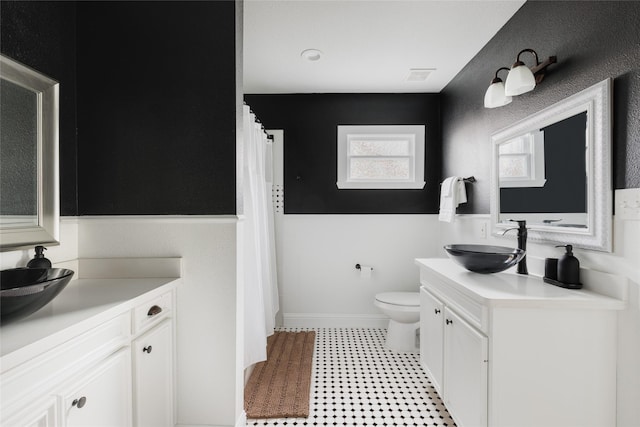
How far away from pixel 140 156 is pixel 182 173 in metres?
0.23

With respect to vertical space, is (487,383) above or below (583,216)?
below

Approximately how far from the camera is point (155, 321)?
1.40 metres

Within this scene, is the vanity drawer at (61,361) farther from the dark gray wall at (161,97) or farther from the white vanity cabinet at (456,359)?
the white vanity cabinet at (456,359)

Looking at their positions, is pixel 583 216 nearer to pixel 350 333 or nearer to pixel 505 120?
pixel 505 120

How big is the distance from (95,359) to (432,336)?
171 centimetres

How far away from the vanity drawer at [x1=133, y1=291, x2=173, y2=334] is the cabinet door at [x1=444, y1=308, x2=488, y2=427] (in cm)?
138

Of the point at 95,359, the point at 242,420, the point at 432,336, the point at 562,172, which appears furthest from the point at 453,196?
the point at 95,359

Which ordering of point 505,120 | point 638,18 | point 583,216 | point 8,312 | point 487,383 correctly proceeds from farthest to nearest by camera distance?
1. point 505,120
2. point 583,216
3. point 487,383
4. point 638,18
5. point 8,312

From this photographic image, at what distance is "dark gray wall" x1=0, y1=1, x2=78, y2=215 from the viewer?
4.06 feet

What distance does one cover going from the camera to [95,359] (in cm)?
105

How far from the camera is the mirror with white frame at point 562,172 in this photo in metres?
1.31

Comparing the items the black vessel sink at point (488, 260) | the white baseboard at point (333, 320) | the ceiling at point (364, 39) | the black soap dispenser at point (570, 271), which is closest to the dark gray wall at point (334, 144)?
the ceiling at point (364, 39)

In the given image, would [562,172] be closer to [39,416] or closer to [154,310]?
[154,310]

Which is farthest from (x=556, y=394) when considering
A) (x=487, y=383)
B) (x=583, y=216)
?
(x=583, y=216)
